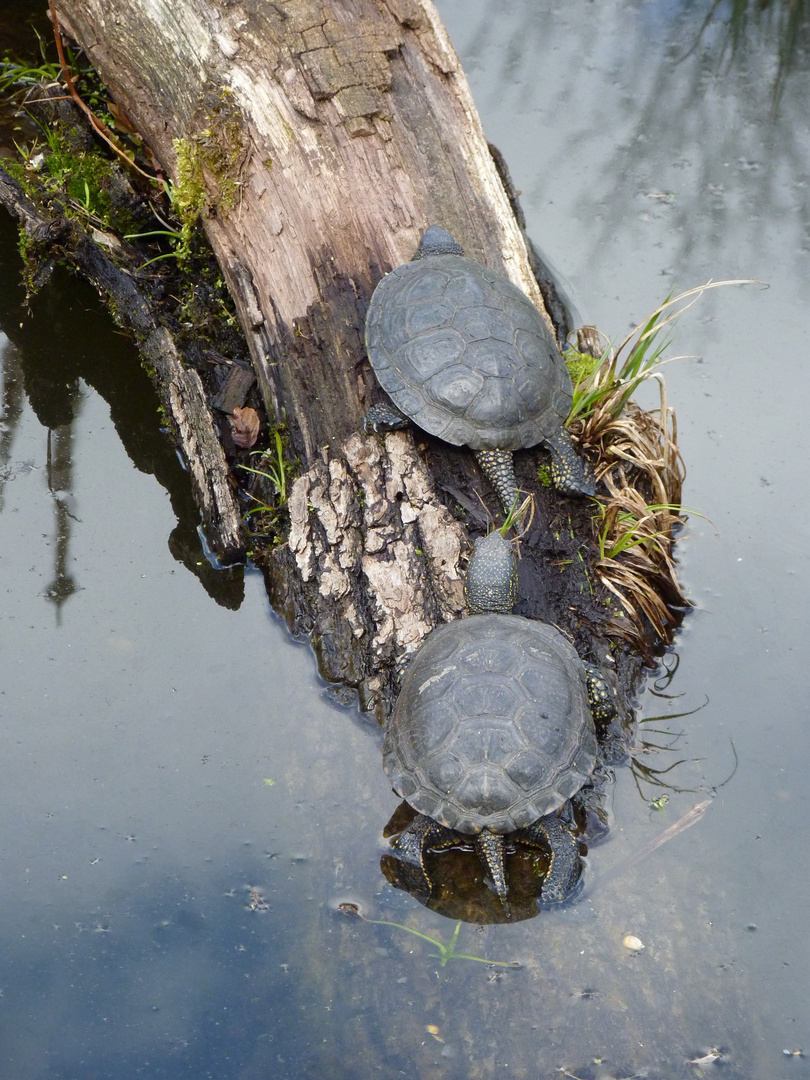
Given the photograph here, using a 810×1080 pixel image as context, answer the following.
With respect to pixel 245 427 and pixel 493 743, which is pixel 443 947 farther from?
pixel 245 427

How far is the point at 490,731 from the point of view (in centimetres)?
279

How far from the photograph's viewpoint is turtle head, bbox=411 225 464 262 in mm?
3824

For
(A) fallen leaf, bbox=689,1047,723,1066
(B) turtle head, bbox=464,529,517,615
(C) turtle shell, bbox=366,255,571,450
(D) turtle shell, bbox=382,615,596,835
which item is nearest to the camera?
(A) fallen leaf, bbox=689,1047,723,1066

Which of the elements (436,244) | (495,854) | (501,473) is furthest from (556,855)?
(436,244)

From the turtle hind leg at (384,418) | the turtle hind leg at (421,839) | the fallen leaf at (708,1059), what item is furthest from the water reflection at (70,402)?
the fallen leaf at (708,1059)

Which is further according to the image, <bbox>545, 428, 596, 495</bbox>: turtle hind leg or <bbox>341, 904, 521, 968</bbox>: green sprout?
<bbox>545, 428, 596, 495</bbox>: turtle hind leg

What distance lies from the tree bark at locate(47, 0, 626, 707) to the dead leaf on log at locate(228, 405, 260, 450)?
0.12 meters

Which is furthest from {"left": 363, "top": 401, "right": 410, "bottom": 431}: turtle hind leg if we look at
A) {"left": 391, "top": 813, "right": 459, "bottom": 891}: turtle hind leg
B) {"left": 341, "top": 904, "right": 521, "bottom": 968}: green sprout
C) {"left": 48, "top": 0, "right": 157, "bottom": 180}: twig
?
{"left": 48, "top": 0, "right": 157, "bottom": 180}: twig

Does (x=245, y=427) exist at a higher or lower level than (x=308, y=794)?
higher

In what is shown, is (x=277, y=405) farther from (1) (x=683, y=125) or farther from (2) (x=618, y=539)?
(1) (x=683, y=125)

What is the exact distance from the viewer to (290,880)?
2.93 metres

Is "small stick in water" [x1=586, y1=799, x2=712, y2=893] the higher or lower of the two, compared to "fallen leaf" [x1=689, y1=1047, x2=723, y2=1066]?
higher

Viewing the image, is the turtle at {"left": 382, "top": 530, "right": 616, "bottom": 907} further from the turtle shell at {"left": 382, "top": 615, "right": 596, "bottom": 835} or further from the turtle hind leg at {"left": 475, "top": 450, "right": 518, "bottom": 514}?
the turtle hind leg at {"left": 475, "top": 450, "right": 518, "bottom": 514}

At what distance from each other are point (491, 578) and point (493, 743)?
2.10 feet
